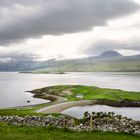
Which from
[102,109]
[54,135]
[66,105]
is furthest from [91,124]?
[102,109]

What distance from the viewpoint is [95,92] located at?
146000mm

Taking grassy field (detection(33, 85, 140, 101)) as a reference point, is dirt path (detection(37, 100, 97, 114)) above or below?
below

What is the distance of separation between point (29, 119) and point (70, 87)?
381ft

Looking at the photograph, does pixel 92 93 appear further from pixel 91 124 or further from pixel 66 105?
pixel 91 124

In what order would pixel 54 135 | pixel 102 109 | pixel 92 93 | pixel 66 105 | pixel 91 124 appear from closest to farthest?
pixel 54 135 → pixel 91 124 → pixel 66 105 → pixel 102 109 → pixel 92 93

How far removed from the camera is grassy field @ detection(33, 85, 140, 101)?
128 metres

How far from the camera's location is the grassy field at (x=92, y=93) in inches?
5054

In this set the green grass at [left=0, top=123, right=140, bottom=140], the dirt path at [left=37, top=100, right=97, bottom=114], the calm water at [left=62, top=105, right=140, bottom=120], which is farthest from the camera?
the calm water at [left=62, top=105, right=140, bottom=120]

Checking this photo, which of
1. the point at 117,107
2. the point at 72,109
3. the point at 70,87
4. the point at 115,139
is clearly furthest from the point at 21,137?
the point at 70,87

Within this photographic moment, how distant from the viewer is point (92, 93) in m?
144

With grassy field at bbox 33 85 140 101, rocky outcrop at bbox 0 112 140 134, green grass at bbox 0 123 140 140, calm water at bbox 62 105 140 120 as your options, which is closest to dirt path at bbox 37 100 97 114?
calm water at bbox 62 105 140 120

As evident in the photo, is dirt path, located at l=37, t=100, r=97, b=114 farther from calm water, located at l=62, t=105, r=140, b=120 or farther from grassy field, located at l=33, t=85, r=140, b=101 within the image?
grassy field, located at l=33, t=85, r=140, b=101

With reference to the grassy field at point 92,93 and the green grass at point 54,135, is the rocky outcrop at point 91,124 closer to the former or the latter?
the green grass at point 54,135

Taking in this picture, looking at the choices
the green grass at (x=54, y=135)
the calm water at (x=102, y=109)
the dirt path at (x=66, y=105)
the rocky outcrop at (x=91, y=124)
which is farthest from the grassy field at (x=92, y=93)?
the green grass at (x=54, y=135)
